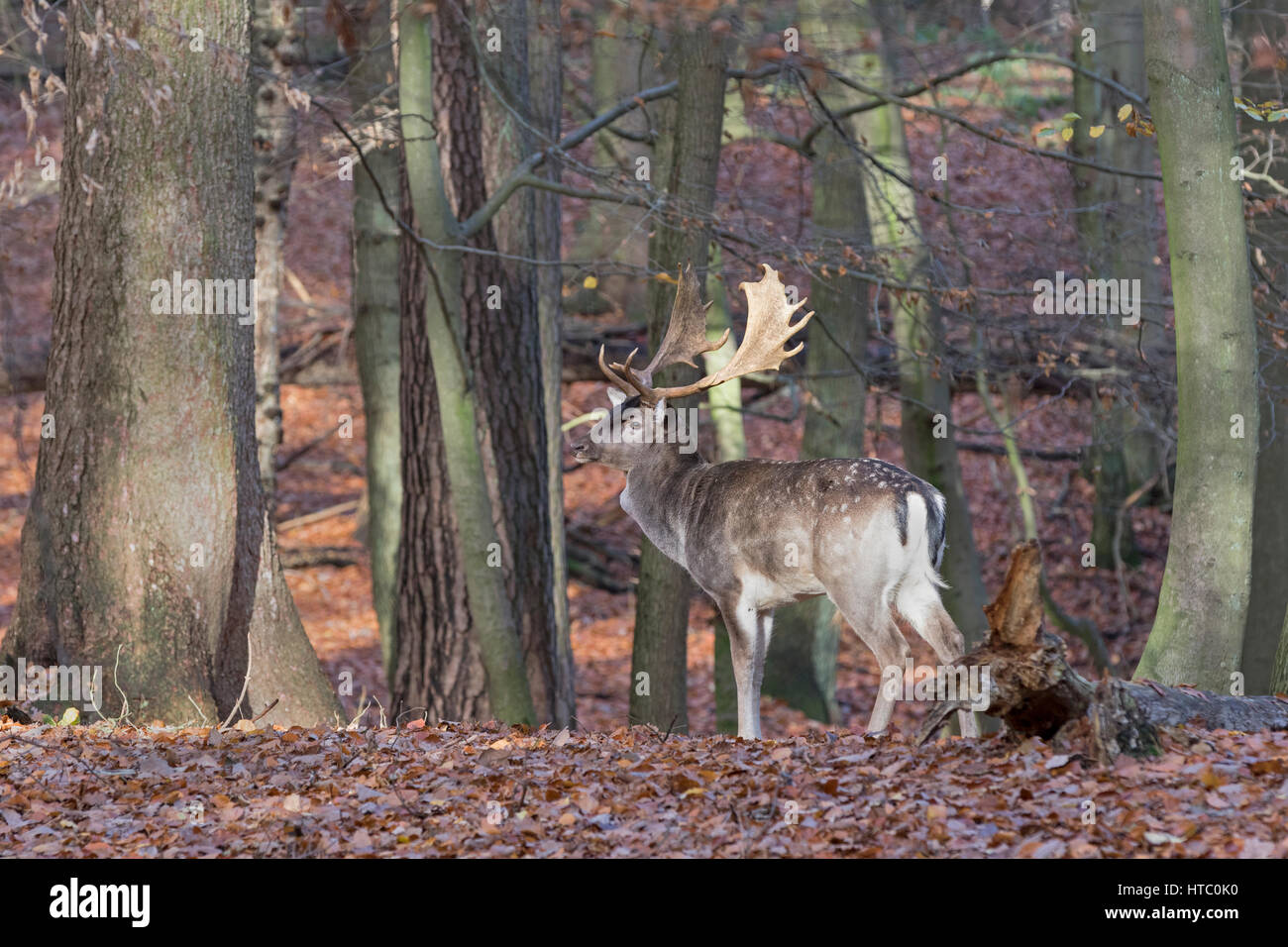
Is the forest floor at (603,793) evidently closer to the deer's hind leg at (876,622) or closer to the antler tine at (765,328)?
the deer's hind leg at (876,622)

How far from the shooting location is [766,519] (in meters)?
7.98

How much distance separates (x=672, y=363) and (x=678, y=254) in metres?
1.27

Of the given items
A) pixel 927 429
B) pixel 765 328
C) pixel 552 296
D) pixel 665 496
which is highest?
pixel 552 296

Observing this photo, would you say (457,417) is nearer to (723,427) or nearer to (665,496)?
(665,496)

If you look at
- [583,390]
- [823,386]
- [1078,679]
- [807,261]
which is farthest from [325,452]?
[1078,679]

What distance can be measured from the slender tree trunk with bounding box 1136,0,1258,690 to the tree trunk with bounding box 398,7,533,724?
4.18 m

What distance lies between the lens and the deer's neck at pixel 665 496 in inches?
345

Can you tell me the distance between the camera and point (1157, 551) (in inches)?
746

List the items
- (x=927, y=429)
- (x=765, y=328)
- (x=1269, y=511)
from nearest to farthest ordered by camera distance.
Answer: (x=765, y=328), (x=1269, y=511), (x=927, y=429)

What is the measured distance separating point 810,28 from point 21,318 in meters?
16.3

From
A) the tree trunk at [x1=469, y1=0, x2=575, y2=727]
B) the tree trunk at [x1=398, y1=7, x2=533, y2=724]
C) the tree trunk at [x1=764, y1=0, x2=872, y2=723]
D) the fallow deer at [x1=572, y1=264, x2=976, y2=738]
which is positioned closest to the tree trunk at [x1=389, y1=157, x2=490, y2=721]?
the tree trunk at [x1=469, y1=0, x2=575, y2=727]

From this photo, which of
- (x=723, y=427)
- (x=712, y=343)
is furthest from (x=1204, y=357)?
(x=723, y=427)

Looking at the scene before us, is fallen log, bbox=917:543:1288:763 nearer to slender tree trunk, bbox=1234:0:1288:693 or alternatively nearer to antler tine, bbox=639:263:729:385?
antler tine, bbox=639:263:729:385
